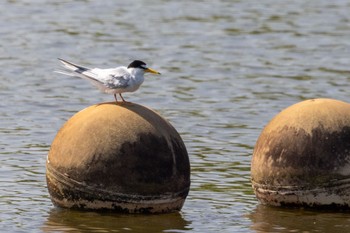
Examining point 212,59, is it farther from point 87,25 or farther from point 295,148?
point 295,148

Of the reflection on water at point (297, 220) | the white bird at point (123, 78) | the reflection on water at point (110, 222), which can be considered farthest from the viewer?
the white bird at point (123, 78)

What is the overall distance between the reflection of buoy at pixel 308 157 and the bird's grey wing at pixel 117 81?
83.9 inches

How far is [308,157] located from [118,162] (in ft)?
8.74

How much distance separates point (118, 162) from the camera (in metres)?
15.2

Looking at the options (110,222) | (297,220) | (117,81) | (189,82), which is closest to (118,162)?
(110,222)

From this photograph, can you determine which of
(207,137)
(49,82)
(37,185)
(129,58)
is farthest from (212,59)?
(37,185)

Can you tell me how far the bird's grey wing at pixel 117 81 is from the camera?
15898 millimetres

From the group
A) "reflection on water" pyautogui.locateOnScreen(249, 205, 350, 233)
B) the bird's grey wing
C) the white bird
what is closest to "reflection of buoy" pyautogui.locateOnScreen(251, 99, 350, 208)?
"reflection on water" pyautogui.locateOnScreen(249, 205, 350, 233)

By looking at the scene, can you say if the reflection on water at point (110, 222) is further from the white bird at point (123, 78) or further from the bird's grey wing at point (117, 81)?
the bird's grey wing at point (117, 81)

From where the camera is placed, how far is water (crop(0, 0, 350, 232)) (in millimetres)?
16062

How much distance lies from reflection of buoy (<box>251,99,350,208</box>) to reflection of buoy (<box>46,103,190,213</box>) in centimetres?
131

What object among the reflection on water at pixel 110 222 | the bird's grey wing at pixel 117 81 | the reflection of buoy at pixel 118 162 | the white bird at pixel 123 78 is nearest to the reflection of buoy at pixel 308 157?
the reflection of buoy at pixel 118 162

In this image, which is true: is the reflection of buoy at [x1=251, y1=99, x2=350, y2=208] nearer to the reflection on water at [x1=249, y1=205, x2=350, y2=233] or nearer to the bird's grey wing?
the reflection on water at [x1=249, y1=205, x2=350, y2=233]

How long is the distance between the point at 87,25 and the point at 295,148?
2263cm
